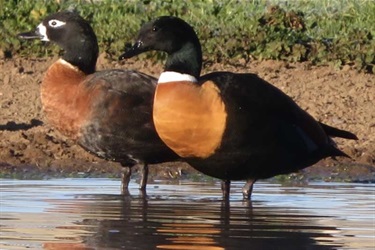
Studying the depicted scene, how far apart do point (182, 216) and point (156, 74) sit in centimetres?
521

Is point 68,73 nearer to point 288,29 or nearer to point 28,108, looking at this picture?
point 28,108

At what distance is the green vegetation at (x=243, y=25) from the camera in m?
15.0

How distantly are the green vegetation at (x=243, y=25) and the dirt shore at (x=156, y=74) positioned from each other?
0.15m

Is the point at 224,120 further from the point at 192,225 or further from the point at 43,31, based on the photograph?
the point at 43,31

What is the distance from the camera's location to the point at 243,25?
15.5 m

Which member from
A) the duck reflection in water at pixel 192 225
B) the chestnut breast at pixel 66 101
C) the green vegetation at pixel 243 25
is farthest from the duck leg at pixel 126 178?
the green vegetation at pixel 243 25

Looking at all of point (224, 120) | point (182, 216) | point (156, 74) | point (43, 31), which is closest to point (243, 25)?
point (156, 74)

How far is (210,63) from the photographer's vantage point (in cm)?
1502

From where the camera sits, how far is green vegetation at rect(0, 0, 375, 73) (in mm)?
15031

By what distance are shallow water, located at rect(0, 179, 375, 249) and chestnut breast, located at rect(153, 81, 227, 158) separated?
0.41m

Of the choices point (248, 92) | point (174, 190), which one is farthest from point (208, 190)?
point (248, 92)

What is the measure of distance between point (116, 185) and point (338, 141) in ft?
7.37

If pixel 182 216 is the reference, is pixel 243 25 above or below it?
above

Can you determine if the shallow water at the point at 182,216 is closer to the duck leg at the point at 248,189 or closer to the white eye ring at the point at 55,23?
the duck leg at the point at 248,189
